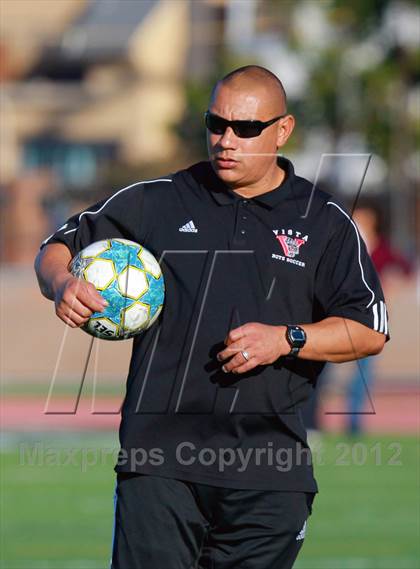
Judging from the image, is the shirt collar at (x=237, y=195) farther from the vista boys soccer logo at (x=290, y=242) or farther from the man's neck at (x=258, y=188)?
the vista boys soccer logo at (x=290, y=242)

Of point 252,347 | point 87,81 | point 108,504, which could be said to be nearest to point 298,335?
point 252,347

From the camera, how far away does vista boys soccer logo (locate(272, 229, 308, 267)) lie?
5.32 metres

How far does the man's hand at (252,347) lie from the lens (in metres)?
4.94

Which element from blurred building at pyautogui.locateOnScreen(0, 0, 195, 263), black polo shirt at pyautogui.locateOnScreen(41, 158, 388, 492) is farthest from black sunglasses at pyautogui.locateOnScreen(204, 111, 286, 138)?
blurred building at pyautogui.locateOnScreen(0, 0, 195, 263)

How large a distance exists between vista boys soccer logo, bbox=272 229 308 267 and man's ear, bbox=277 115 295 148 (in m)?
0.39

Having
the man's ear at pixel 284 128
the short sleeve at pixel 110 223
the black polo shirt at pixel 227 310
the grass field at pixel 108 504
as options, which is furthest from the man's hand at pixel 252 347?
the grass field at pixel 108 504

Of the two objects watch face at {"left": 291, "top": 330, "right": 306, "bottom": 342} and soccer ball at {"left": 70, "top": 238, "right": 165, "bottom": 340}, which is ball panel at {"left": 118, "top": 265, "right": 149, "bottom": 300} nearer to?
soccer ball at {"left": 70, "top": 238, "right": 165, "bottom": 340}

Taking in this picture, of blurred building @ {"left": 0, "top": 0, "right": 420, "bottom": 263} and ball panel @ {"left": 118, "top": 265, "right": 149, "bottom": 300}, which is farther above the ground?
ball panel @ {"left": 118, "top": 265, "right": 149, "bottom": 300}

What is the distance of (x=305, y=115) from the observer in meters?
41.7

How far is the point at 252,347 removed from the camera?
4953mm

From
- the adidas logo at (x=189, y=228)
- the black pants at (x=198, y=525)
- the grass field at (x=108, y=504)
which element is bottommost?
the grass field at (x=108, y=504)

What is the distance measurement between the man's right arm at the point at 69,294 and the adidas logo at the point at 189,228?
1.49ft

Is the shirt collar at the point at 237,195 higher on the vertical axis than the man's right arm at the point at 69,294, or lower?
higher

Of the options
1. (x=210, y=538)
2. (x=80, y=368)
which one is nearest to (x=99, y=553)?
(x=210, y=538)
